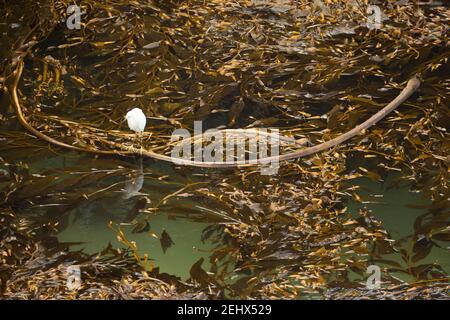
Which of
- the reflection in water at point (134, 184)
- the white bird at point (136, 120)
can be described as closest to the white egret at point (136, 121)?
the white bird at point (136, 120)

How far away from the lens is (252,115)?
182 cm

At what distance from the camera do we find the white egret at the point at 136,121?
71.8 inches

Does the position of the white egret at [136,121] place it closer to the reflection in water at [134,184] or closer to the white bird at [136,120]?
the white bird at [136,120]

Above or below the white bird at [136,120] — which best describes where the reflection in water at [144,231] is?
below

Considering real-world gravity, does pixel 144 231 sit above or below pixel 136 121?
below

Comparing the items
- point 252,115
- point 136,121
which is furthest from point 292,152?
point 136,121

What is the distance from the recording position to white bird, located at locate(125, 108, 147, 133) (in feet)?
5.98

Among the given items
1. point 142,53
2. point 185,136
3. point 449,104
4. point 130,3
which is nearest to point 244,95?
point 185,136

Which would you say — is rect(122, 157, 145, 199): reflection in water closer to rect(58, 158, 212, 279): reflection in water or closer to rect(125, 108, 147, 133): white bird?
rect(58, 158, 212, 279): reflection in water

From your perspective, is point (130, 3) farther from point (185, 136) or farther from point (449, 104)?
point (449, 104)

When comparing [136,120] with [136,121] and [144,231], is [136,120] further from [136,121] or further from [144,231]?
[144,231]

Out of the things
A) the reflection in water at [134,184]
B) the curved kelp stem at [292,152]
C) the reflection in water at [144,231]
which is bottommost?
the reflection in water at [144,231]

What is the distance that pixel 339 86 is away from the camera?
182 centimetres

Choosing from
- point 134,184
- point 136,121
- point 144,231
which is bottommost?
point 144,231
